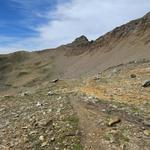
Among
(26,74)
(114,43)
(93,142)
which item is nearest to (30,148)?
(93,142)

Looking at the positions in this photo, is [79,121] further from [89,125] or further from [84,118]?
[89,125]

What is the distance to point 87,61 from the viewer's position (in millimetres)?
65750

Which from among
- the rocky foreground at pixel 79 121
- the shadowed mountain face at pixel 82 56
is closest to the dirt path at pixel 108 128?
the rocky foreground at pixel 79 121

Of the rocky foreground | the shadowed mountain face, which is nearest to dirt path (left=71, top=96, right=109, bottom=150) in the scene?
the rocky foreground

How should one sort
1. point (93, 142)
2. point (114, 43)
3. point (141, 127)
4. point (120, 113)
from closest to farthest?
point (93, 142), point (141, 127), point (120, 113), point (114, 43)

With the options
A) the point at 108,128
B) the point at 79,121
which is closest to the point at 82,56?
the point at 79,121

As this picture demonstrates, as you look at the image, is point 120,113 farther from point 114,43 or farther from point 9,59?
point 9,59

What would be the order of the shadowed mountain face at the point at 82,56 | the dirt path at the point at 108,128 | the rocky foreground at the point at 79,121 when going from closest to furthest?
the dirt path at the point at 108,128 < the rocky foreground at the point at 79,121 < the shadowed mountain face at the point at 82,56

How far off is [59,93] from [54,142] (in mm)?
5021

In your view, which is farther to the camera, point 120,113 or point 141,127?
point 120,113

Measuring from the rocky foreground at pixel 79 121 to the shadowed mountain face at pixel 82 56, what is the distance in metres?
31.6

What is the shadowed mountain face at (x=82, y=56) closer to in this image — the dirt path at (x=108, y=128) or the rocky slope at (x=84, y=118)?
the rocky slope at (x=84, y=118)

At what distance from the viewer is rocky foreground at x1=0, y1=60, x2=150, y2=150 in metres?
10.9

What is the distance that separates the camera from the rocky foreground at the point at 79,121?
1090cm
